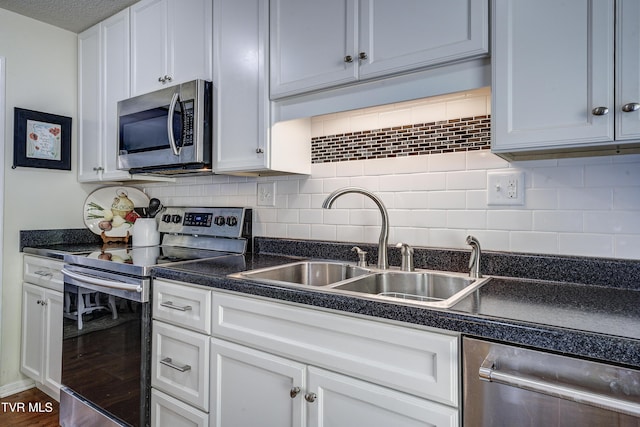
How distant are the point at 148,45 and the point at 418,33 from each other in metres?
1.62

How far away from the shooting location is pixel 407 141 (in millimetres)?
1633

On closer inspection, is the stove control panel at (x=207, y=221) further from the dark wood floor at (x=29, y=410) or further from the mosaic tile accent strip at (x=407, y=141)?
the dark wood floor at (x=29, y=410)

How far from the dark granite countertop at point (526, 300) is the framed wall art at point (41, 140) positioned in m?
1.53

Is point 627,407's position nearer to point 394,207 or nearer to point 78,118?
point 394,207

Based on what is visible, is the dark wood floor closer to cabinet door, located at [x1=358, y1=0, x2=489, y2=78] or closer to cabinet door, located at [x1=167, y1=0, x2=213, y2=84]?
cabinet door, located at [x1=167, y1=0, x2=213, y2=84]

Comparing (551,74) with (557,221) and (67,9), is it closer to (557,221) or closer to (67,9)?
(557,221)

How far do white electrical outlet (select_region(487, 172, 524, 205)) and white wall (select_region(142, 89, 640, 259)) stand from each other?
0.06ft

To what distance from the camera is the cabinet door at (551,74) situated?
984 mm

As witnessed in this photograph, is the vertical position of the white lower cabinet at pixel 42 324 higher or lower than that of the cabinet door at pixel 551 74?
lower

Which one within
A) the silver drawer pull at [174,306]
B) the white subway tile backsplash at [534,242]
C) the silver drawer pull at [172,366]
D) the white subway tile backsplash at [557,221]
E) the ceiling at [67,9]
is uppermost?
the ceiling at [67,9]

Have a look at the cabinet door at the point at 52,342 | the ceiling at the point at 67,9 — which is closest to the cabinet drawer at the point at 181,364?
the cabinet door at the point at 52,342

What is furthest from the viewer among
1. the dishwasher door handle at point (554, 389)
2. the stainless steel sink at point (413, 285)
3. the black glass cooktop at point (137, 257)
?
the black glass cooktop at point (137, 257)

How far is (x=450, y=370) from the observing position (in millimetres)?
903

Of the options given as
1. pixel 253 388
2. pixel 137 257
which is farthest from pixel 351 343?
pixel 137 257
